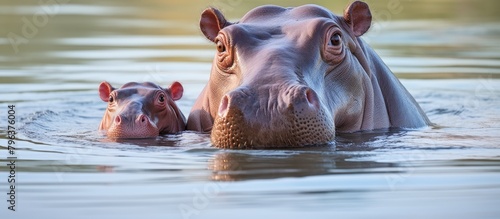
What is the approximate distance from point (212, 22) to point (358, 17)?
4.00ft

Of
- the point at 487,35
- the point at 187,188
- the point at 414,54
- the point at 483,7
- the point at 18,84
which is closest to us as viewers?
the point at 187,188

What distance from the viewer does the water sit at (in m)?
6.34

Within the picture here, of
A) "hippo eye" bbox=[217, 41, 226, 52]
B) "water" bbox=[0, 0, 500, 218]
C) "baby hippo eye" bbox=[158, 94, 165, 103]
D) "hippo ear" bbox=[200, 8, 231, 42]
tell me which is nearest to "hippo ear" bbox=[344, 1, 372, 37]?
"water" bbox=[0, 0, 500, 218]

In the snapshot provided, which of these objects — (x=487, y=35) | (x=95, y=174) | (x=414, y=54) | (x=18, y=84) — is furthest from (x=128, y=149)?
(x=487, y=35)

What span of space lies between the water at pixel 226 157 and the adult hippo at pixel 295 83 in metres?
0.15

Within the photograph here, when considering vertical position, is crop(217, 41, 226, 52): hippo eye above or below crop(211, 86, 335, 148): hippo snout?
above

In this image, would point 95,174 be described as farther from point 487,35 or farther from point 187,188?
point 487,35

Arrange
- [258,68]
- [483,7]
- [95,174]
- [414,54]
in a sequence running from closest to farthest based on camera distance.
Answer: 1. [95,174]
2. [258,68]
3. [414,54]
4. [483,7]

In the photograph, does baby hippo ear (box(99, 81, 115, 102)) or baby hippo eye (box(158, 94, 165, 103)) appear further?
baby hippo ear (box(99, 81, 115, 102))

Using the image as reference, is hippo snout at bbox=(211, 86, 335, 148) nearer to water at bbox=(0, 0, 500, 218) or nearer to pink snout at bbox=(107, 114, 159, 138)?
water at bbox=(0, 0, 500, 218)

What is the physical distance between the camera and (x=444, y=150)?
27.5 ft

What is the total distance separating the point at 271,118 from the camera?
25.4 feet

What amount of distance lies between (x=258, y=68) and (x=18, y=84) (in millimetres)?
6026

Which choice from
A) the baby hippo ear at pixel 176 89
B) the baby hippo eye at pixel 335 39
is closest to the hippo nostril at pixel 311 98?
the baby hippo eye at pixel 335 39
